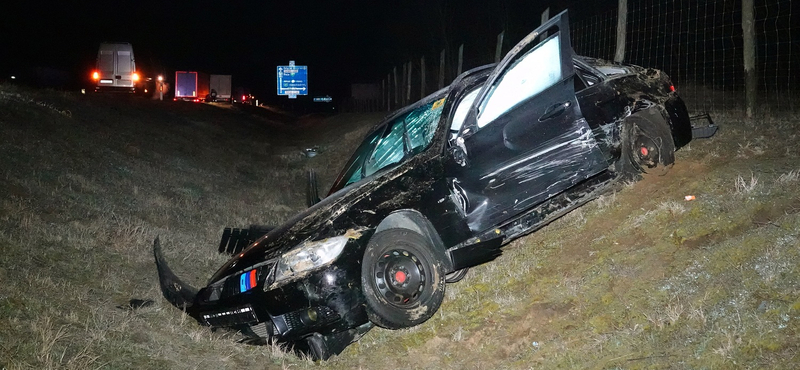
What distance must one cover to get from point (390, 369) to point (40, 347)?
2.14 m

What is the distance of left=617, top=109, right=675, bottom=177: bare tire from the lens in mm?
5457

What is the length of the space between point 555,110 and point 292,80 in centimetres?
3976

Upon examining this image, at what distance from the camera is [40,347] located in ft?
12.9

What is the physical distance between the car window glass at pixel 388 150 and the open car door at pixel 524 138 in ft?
2.46

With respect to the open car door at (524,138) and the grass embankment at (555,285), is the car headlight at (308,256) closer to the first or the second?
the grass embankment at (555,285)

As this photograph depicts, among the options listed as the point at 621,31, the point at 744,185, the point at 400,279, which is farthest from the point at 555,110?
the point at 621,31

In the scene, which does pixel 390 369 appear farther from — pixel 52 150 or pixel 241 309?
pixel 52 150

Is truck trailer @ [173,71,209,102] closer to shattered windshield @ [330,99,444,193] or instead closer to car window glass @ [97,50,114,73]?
car window glass @ [97,50,114,73]

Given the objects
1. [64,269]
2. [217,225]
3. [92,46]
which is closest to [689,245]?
[64,269]

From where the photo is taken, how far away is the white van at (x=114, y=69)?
28.6 metres

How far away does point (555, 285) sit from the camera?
4574 mm

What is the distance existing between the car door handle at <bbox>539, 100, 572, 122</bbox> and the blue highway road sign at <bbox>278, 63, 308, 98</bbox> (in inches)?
1546

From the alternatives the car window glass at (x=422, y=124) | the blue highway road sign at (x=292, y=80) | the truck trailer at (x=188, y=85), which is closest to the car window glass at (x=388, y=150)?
the car window glass at (x=422, y=124)

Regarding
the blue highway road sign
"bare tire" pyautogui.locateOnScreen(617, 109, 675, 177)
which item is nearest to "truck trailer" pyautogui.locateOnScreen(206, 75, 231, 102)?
the blue highway road sign
